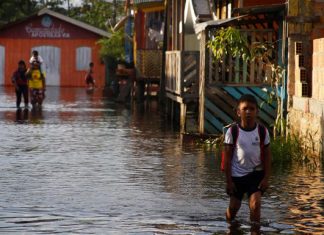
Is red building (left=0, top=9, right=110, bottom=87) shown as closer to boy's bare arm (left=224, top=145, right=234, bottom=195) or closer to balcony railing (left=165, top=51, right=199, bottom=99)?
balcony railing (left=165, top=51, right=199, bottom=99)

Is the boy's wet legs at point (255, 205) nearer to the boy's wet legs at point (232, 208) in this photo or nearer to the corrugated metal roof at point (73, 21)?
the boy's wet legs at point (232, 208)

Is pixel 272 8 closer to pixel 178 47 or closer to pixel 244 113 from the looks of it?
pixel 244 113

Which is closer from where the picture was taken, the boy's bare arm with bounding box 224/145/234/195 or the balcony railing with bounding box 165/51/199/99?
the boy's bare arm with bounding box 224/145/234/195

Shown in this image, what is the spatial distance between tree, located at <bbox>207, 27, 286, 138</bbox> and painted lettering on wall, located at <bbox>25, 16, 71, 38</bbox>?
45.3 m

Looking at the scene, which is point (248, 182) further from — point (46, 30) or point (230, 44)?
point (46, 30)

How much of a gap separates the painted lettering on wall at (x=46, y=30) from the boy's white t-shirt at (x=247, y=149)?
2161 inches

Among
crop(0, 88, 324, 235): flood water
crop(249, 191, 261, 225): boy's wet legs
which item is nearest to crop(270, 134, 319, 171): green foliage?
crop(0, 88, 324, 235): flood water

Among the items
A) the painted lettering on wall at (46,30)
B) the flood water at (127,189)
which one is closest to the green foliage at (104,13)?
the painted lettering on wall at (46,30)

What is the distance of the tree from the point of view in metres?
18.5

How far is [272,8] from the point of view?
1931cm

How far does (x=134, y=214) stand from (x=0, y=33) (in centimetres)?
5449

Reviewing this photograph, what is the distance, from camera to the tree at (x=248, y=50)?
60.6 feet

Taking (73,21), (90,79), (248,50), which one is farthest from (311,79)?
(73,21)

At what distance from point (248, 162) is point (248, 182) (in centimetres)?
18
